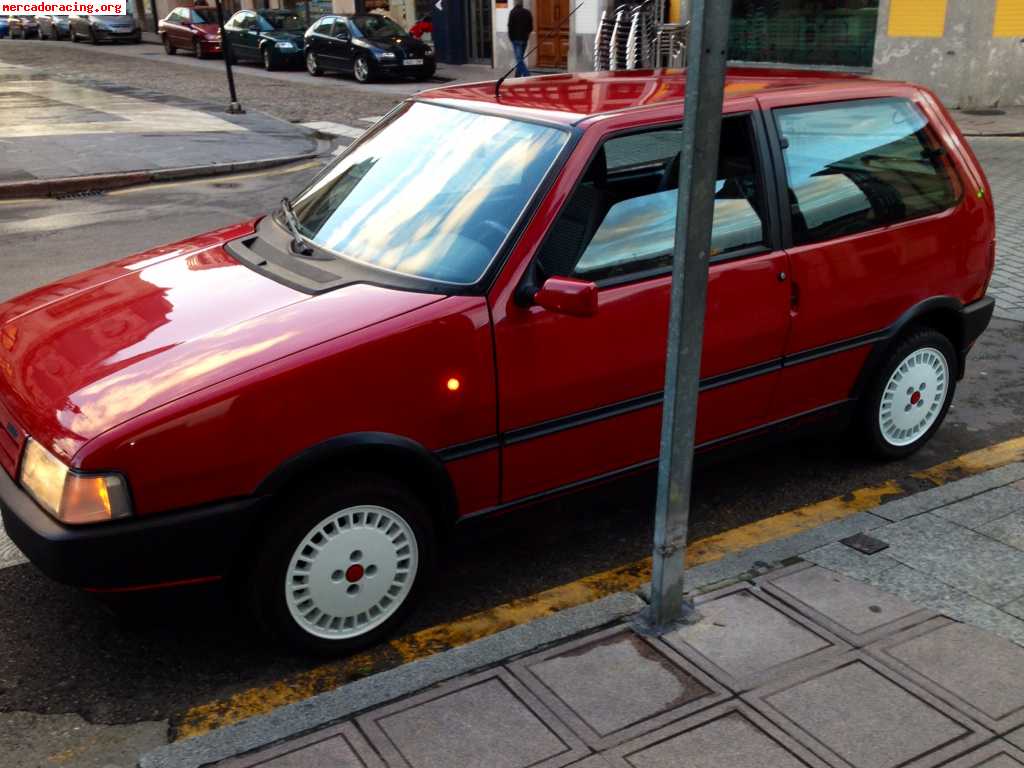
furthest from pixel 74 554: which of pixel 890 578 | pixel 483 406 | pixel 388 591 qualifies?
pixel 890 578

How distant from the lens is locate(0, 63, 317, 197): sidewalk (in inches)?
484

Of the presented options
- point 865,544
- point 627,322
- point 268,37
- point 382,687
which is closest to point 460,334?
point 627,322

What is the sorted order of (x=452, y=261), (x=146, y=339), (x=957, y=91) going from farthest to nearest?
(x=957, y=91) → (x=452, y=261) → (x=146, y=339)

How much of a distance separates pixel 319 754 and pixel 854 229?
9.52ft

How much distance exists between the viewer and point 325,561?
3201mm

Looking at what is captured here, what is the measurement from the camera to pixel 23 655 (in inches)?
134

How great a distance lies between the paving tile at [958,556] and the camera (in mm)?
3600

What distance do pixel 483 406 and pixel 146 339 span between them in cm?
109

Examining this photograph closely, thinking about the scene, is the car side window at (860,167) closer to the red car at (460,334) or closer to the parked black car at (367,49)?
the red car at (460,334)

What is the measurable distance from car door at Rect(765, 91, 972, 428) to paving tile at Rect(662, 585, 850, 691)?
1070mm

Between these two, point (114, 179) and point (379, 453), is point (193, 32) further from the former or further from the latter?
point (379, 453)

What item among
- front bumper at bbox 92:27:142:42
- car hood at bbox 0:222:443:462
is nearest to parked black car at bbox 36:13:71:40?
front bumper at bbox 92:27:142:42

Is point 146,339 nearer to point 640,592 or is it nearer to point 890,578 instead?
point 640,592

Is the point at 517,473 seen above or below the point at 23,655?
above
